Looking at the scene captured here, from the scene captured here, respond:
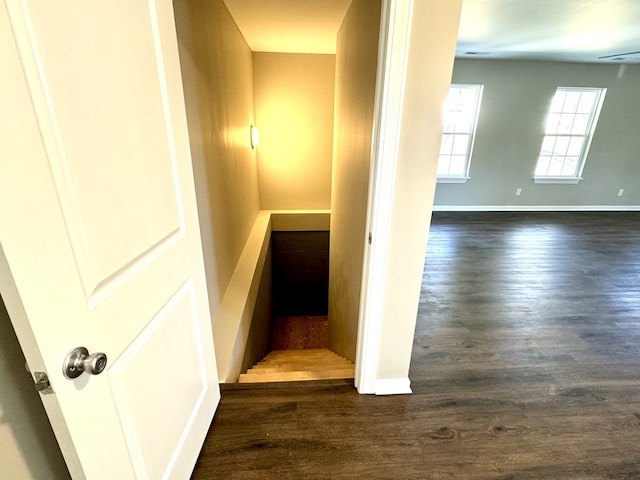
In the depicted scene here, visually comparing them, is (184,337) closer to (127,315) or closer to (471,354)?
(127,315)

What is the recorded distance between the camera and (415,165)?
126 cm

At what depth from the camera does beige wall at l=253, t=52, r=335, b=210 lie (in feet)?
12.9

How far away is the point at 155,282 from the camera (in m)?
0.96

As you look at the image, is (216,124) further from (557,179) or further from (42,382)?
(557,179)

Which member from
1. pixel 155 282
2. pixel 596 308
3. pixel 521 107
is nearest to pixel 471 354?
pixel 596 308

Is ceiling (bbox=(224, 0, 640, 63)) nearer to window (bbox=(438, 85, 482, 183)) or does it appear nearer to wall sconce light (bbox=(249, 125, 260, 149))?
window (bbox=(438, 85, 482, 183))

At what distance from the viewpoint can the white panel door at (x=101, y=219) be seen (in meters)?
0.55

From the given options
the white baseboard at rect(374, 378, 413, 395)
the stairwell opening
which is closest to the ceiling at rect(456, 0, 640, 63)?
the white baseboard at rect(374, 378, 413, 395)

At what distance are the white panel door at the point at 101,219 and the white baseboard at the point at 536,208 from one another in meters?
5.39

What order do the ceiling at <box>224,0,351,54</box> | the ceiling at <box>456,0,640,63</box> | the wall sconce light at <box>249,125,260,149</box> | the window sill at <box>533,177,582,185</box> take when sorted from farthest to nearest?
the window sill at <box>533,177,582,185</box>, the wall sconce light at <box>249,125,260,149</box>, the ceiling at <box>456,0,640,63</box>, the ceiling at <box>224,0,351,54</box>

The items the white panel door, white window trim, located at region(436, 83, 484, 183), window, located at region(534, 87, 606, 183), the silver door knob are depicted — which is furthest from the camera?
window, located at region(534, 87, 606, 183)

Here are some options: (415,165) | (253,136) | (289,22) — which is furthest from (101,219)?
(253,136)

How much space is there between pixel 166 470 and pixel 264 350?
99.2 inches

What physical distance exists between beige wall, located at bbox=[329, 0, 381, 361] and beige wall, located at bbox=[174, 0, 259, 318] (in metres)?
0.92
